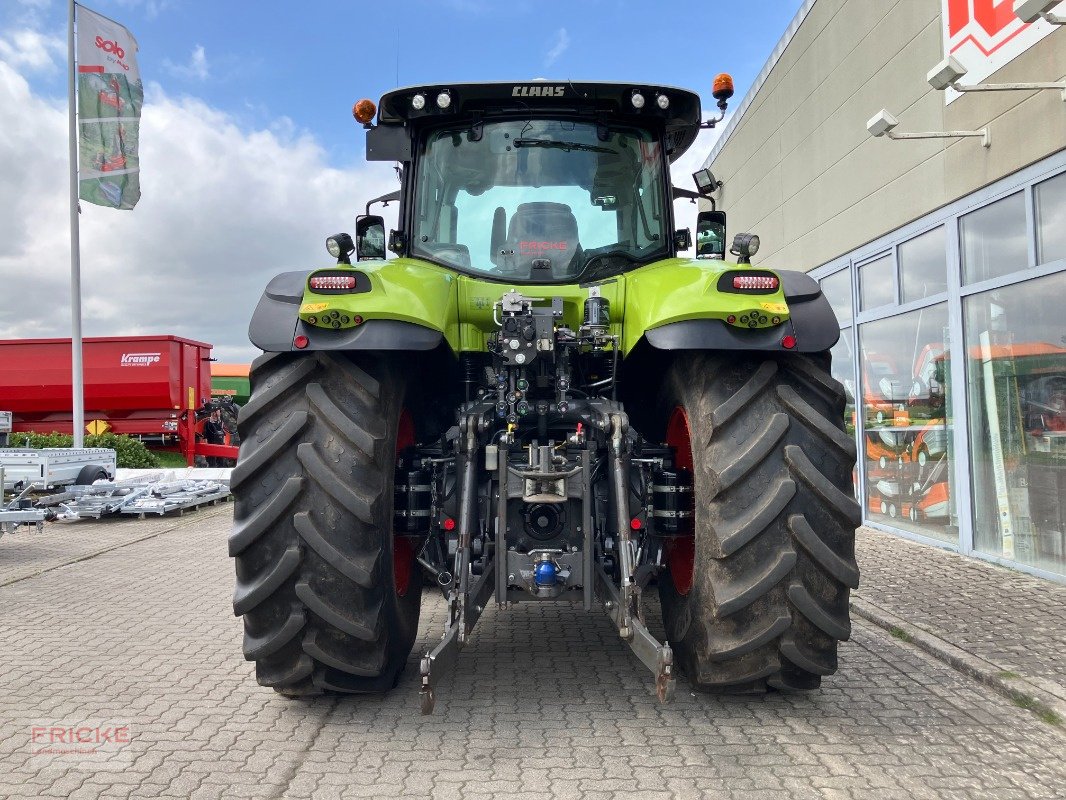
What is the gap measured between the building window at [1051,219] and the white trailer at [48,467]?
10486mm

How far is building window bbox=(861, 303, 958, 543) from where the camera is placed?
7965 mm

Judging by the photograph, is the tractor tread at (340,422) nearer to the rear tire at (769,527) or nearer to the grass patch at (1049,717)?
the rear tire at (769,527)

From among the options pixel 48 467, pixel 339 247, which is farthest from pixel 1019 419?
pixel 48 467

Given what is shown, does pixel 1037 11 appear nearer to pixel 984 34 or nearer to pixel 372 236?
pixel 984 34

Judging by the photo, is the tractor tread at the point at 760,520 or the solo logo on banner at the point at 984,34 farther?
the solo logo on banner at the point at 984,34

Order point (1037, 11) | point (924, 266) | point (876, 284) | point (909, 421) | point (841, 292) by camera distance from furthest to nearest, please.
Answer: point (841, 292), point (876, 284), point (909, 421), point (924, 266), point (1037, 11)

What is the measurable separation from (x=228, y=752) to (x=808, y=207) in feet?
31.6

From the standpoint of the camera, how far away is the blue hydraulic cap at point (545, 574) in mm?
3580

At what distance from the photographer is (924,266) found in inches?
321

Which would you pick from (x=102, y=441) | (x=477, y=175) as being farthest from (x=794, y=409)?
(x=102, y=441)

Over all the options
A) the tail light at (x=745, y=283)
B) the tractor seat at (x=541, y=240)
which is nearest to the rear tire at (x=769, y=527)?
the tail light at (x=745, y=283)

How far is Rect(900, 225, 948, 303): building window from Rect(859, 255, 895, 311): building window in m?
0.28

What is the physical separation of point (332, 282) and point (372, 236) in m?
1.48

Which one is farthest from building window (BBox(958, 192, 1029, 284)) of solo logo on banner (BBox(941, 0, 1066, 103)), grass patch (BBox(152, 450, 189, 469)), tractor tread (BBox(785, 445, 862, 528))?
grass patch (BBox(152, 450, 189, 469))
